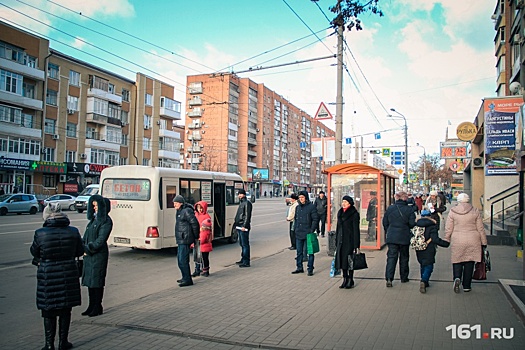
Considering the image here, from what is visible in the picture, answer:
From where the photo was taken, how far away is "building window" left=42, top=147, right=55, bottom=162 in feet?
137

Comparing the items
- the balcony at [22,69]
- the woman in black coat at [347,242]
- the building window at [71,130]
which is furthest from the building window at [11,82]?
the woman in black coat at [347,242]

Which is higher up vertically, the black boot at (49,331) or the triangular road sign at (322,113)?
the triangular road sign at (322,113)

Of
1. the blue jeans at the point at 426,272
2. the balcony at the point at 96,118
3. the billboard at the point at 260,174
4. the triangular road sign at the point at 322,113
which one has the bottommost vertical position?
the blue jeans at the point at 426,272

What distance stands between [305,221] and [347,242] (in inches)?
60.6

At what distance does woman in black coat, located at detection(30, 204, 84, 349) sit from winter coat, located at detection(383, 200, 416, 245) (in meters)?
5.49

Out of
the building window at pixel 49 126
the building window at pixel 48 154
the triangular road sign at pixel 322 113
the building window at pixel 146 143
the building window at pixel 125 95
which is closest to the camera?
the triangular road sign at pixel 322 113

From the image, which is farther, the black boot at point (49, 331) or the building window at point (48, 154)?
the building window at point (48, 154)

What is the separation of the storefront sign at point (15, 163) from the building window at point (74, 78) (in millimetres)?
10476

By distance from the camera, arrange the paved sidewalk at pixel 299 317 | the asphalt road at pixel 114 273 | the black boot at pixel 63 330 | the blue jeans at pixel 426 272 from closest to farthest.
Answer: the black boot at pixel 63 330 → the paved sidewalk at pixel 299 317 → the asphalt road at pixel 114 273 → the blue jeans at pixel 426 272

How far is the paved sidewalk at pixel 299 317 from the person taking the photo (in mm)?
5098

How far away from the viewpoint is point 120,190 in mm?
12281

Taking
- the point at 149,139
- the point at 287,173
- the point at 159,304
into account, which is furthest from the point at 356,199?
the point at 287,173
